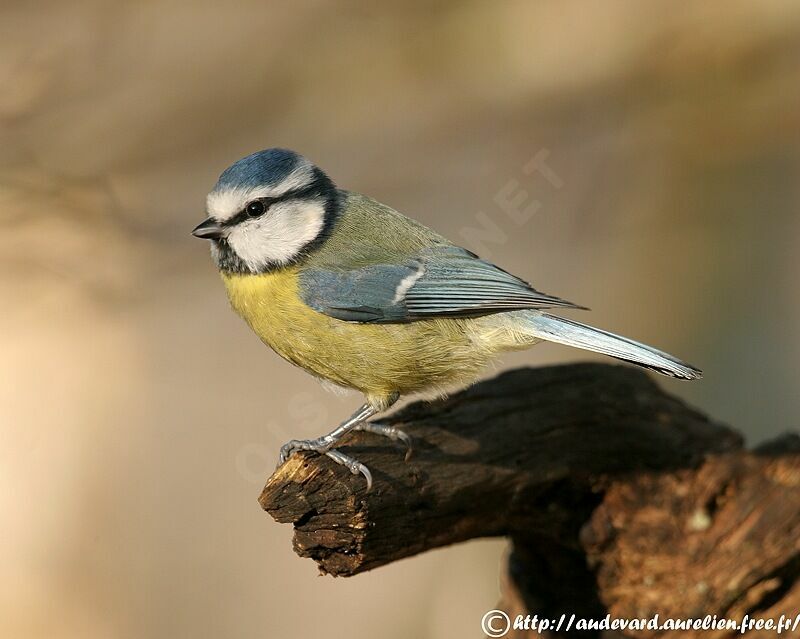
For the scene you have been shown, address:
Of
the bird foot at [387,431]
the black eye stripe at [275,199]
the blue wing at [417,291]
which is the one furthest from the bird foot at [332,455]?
the black eye stripe at [275,199]

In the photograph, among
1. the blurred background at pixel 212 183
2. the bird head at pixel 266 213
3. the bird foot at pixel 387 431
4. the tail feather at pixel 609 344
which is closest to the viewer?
the tail feather at pixel 609 344

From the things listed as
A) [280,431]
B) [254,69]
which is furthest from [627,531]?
[254,69]

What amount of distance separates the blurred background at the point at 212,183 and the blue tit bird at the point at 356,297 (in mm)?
1324

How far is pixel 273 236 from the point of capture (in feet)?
7.56

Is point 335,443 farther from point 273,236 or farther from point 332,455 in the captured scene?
point 273,236

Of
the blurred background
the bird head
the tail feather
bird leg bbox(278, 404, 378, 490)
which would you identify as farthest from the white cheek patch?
the blurred background

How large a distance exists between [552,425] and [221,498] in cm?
179

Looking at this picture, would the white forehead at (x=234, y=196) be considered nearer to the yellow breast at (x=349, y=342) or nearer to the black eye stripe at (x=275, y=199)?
the black eye stripe at (x=275, y=199)

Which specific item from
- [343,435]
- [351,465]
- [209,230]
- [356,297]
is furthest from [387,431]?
[209,230]

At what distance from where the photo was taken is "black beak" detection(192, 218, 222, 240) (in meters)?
2.23

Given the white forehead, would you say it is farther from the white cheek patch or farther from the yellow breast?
the yellow breast

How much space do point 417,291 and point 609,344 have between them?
50cm

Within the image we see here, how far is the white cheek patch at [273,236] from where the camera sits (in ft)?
7.47

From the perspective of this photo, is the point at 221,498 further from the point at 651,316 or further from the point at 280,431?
the point at 651,316
